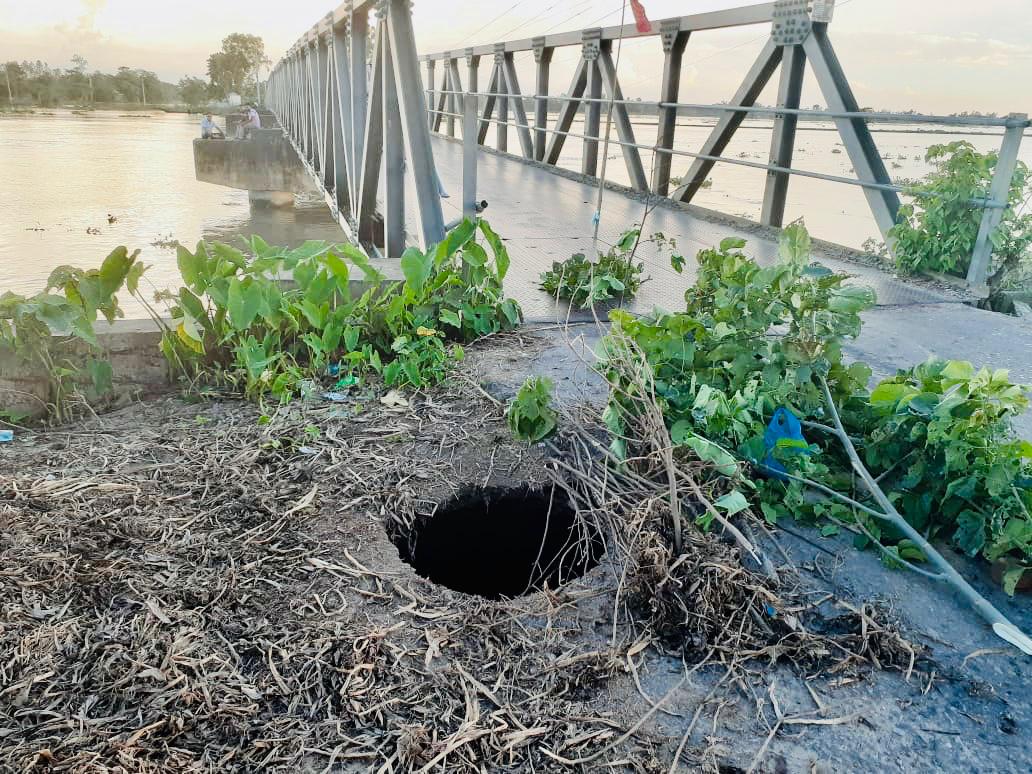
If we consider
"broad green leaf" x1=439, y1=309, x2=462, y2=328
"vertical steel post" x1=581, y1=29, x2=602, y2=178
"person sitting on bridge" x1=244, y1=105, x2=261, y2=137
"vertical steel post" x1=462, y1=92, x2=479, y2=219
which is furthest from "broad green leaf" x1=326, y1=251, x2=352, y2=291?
"person sitting on bridge" x1=244, y1=105, x2=261, y2=137

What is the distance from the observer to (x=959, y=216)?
467 cm

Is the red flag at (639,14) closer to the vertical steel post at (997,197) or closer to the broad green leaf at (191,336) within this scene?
the broad green leaf at (191,336)

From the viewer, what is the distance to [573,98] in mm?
9703

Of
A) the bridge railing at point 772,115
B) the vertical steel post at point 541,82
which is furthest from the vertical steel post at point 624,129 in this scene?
the vertical steel post at point 541,82

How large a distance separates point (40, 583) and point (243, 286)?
1.52 m

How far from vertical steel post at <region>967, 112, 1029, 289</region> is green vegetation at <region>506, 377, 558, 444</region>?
3.51 metres

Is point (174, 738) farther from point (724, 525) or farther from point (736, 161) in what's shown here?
point (736, 161)

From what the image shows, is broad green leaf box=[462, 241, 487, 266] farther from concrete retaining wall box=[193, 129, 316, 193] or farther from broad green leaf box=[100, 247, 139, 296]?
concrete retaining wall box=[193, 129, 316, 193]

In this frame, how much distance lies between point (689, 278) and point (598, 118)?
5785 millimetres

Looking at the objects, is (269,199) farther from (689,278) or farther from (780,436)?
(780,436)

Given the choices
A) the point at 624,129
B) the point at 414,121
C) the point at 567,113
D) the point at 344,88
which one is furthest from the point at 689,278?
the point at 567,113

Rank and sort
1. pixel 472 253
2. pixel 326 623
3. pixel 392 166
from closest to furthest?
1. pixel 326 623
2. pixel 472 253
3. pixel 392 166

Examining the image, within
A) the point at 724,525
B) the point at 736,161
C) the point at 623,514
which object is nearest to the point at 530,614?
the point at 623,514

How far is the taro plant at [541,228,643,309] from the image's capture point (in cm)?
415
